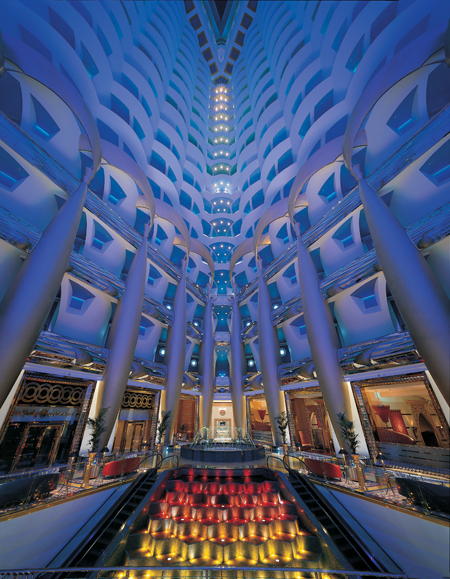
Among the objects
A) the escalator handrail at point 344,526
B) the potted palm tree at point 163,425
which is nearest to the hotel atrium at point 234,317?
the escalator handrail at point 344,526

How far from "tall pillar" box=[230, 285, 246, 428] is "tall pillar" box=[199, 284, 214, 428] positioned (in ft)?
7.18

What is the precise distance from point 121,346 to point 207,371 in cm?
1219

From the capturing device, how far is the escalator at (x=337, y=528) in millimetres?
5281

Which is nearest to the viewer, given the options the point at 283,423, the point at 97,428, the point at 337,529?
the point at 337,529

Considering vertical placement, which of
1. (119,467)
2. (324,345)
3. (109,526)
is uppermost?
(324,345)

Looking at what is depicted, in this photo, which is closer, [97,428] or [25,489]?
[25,489]

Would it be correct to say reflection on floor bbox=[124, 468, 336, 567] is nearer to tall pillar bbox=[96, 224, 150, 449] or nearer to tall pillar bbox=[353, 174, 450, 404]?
tall pillar bbox=[96, 224, 150, 449]

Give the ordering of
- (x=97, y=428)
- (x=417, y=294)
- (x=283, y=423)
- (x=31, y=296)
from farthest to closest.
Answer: (x=283, y=423), (x=97, y=428), (x=31, y=296), (x=417, y=294)

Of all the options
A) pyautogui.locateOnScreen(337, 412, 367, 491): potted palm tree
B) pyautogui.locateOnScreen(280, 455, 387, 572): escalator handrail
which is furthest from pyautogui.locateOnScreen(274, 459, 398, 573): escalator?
pyautogui.locateOnScreen(337, 412, 367, 491): potted palm tree

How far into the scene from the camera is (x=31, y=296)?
29.8 ft

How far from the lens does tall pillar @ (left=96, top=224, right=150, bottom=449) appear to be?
12.8m

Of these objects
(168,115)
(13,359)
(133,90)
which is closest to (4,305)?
(13,359)

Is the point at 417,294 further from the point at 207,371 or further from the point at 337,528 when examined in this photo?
the point at 207,371

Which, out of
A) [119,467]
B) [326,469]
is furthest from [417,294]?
[119,467]
